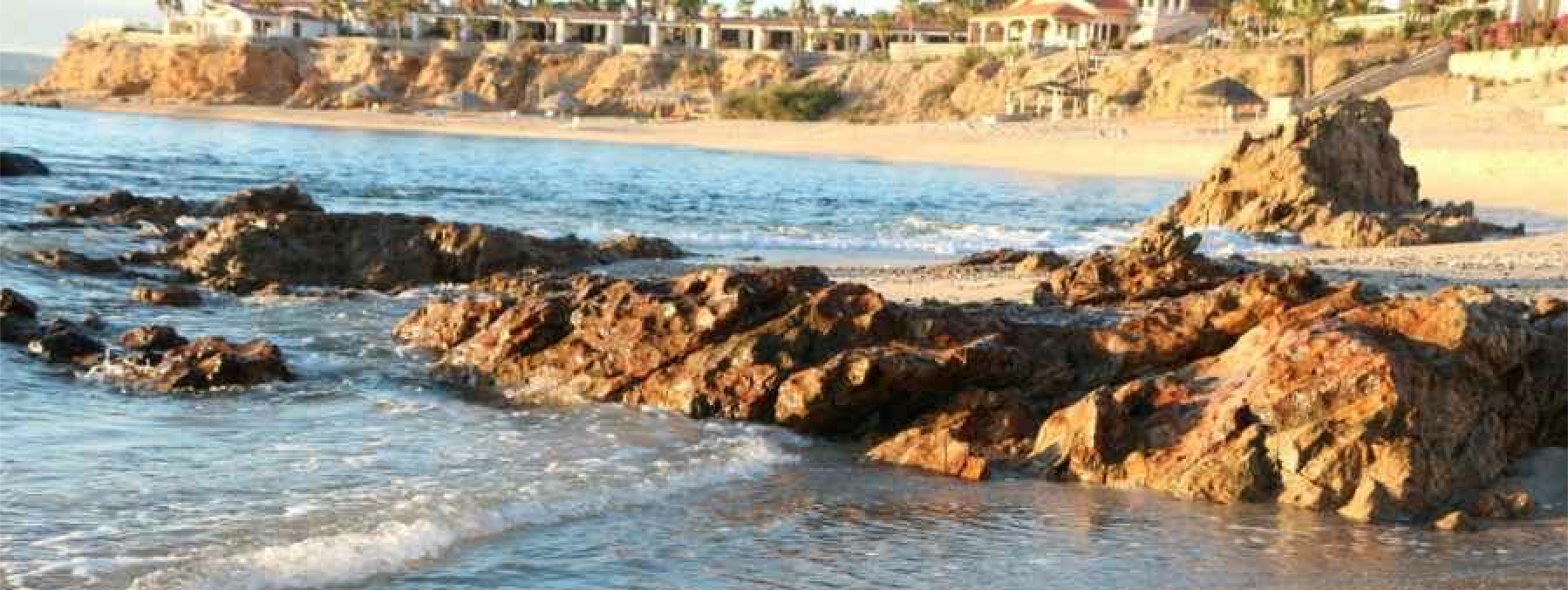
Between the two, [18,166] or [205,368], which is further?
[18,166]

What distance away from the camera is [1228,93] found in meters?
56.9

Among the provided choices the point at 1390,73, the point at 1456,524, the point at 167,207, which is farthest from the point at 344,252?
the point at 1390,73

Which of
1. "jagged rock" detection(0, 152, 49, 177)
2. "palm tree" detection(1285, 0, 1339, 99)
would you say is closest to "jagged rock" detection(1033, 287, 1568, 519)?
"jagged rock" detection(0, 152, 49, 177)

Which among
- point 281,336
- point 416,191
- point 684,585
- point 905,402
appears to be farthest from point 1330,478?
point 416,191

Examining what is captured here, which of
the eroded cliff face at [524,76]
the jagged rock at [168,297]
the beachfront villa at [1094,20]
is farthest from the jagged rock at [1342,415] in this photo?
the beachfront villa at [1094,20]

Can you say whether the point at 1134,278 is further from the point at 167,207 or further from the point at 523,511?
the point at 167,207

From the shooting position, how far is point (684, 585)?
709 cm

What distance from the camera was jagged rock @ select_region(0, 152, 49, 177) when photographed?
33.7 metres

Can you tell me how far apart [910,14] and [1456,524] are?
103010 mm

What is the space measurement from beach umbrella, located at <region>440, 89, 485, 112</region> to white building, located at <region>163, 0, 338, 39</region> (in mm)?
16939

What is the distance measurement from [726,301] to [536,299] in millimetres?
2081

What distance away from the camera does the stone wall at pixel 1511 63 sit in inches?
2052

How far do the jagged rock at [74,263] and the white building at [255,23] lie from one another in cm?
9509

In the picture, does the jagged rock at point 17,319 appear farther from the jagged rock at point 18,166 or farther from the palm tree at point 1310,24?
the palm tree at point 1310,24
